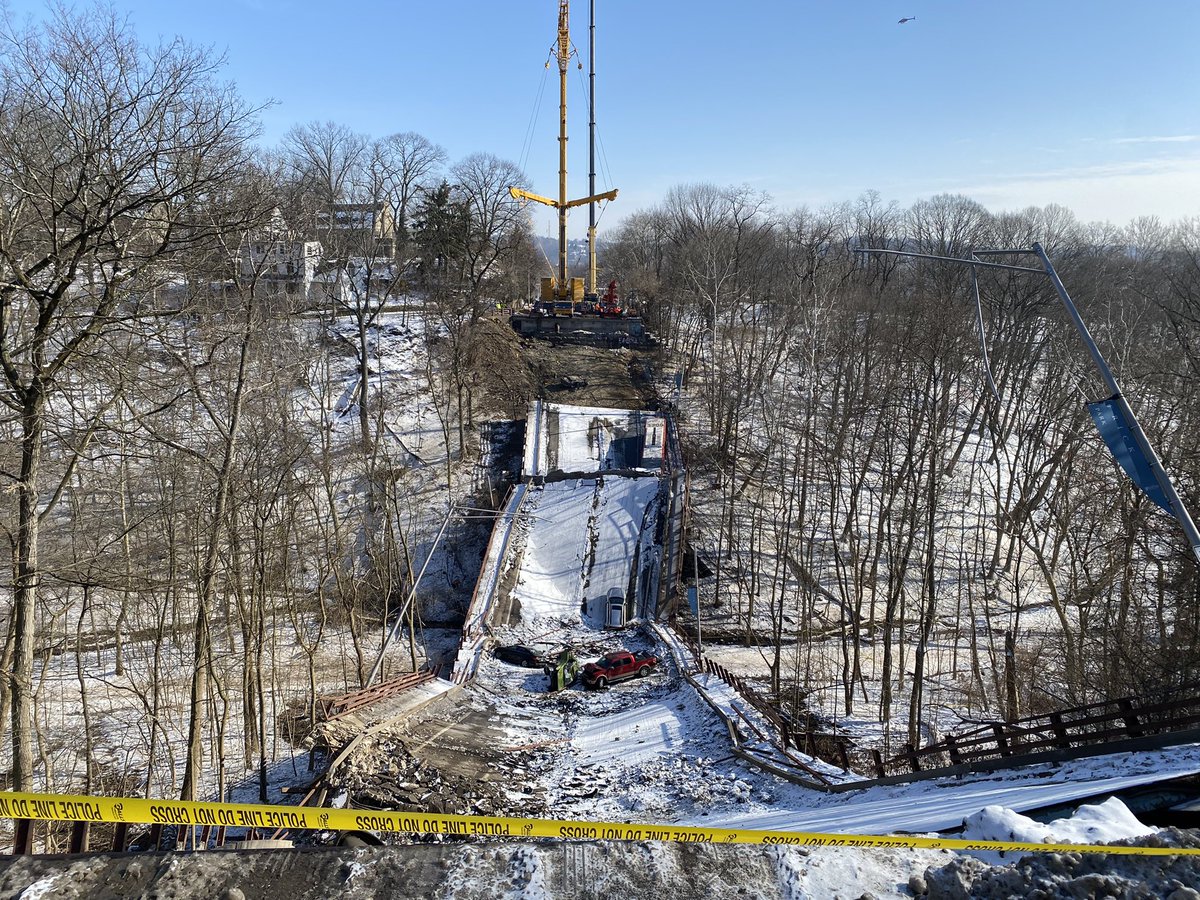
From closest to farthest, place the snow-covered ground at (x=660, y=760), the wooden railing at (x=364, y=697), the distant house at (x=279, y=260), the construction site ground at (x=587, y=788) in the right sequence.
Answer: the construction site ground at (x=587, y=788) < the snow-covered ground at (x=660, y=760) < the distant house at (x=279, y=260) < the wooden railing at (x=364, y=697)

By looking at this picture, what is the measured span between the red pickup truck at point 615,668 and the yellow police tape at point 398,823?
13.4 m

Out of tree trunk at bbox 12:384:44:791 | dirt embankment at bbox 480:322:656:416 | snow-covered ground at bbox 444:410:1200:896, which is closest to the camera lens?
snow-covered ground at bbox 444:410:1200:896

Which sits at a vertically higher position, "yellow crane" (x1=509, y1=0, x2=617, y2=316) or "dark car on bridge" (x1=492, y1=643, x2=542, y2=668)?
"yellow crane" (x1=509, y1=0, x2=617, y2=316)

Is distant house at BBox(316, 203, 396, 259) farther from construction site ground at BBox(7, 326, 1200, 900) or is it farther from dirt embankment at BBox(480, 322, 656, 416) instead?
construction site ground at BBox(7, 326, 1200, 900)

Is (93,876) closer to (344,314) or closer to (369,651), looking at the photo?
(369,651)

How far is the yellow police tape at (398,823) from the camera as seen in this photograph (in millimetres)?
4684

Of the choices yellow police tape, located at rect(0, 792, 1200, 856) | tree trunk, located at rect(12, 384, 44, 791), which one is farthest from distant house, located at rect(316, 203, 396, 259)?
yellow police tape, located at rect(0, 792, 1200, 856)

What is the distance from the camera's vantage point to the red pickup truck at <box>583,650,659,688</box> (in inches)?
752

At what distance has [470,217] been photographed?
159 ft

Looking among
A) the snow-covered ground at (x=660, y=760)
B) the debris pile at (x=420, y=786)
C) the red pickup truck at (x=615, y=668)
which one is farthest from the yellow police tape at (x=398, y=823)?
the red pickup truck at (x=615, y=668)

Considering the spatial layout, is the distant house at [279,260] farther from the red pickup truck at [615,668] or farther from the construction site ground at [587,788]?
the red pickup truck at [615,668]

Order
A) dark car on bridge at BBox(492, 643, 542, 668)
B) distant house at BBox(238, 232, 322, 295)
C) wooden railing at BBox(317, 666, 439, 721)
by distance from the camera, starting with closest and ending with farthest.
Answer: distant house at BBox(238, 232, 322, 295), wooden railing at BBox(317, 666, 439, 721), dark car on bridge at BBox(492, 643, 542, 668)

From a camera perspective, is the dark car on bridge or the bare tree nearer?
the bare tree

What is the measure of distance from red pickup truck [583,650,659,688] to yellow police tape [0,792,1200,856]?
44.0ft
